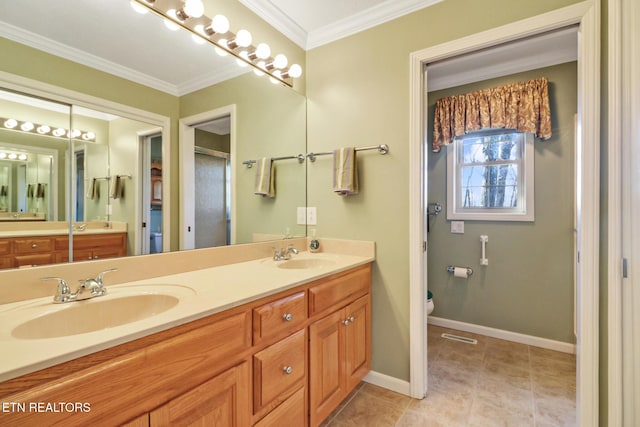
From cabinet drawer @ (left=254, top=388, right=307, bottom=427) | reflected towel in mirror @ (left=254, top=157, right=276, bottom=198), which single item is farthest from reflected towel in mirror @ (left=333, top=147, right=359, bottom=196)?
cabinet drawer @ (left=254, top=388, right=307, bottom=427)

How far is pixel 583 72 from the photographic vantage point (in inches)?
53.4

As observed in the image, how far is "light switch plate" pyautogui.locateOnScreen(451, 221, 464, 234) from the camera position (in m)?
2.84

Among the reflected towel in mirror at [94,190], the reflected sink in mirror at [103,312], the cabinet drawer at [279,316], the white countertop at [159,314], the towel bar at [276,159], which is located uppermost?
the towel bar at [276,159]

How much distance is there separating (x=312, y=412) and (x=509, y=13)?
223cm

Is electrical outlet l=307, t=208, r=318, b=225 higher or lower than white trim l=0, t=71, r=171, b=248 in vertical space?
lower

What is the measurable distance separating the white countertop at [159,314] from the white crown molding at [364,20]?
1576 millimetres

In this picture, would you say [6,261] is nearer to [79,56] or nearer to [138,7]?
[79,56]

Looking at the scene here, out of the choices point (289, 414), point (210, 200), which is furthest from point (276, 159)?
point (289, 414)

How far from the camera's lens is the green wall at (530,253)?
93.3 inches

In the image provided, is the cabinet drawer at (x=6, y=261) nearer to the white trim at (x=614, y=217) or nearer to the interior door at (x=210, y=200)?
the interior door at (x=210, y=200)

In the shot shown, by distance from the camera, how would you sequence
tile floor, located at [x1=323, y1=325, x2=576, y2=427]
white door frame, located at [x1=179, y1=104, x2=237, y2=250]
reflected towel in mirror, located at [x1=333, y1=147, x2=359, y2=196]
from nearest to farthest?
1. white door frame, located at [x1=179, y1=104, x2=237, y2=250]
2. tile floor, located at [x1=323, y1=325, x2=576, y2=427]
3. reflected towel in mirror, located at [x1=333, y1=147, x2=359, y2=196]

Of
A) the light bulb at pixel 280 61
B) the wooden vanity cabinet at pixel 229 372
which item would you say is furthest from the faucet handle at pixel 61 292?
the light bulb at pixel 280 61

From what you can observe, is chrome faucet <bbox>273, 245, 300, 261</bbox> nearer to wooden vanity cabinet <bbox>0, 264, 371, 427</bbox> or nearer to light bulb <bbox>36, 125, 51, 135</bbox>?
wooden vanity cabinet <bbox>0, 264, 371, 427</bbox>

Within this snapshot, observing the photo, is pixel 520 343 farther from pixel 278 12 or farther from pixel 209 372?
pixel 278 12
